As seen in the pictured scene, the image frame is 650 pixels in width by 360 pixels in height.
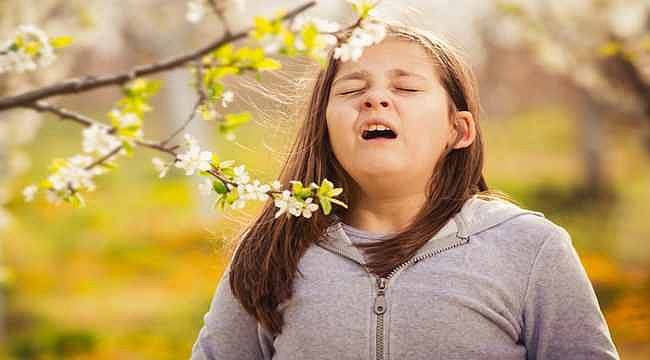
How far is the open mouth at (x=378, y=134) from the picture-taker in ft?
5.85

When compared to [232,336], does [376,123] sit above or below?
above

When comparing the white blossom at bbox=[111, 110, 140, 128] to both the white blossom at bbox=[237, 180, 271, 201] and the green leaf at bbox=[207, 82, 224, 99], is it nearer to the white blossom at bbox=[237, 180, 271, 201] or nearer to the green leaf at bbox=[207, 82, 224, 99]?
the green leaf at bbox=[207, 82, 224, 99]

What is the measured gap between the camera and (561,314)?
65.9 inches

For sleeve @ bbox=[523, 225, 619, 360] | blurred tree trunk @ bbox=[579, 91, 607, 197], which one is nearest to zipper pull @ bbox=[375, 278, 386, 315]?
sleeve @ bbox=[523, 225, 619, 360]

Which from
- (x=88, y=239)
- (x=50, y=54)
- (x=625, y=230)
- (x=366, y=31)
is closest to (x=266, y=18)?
(x=366, y=31)

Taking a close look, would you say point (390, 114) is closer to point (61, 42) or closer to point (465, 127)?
point (465, 127)

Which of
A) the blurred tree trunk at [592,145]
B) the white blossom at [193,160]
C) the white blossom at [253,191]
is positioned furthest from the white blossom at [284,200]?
the blurred tree trunk at [592,145]

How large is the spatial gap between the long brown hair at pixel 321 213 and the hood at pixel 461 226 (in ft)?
0.05

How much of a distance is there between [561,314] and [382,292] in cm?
32

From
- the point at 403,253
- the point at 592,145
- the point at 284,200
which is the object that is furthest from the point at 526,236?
the point at 592,145

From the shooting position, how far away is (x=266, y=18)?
114 centimetres

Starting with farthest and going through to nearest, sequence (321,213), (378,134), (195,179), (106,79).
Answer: (195,179), (321,213), (378,134), (106,79)

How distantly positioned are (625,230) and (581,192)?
5.11 ft

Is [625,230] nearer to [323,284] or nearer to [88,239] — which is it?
[88,239]
